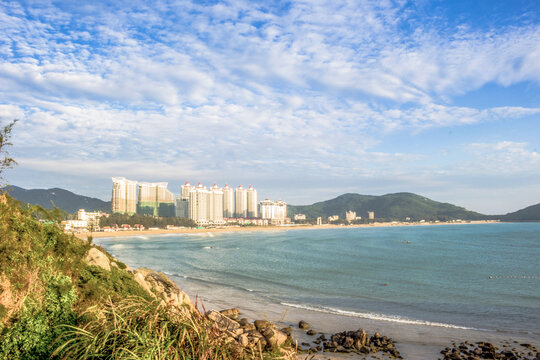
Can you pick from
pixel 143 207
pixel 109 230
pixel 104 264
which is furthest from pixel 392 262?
pixel 143 207

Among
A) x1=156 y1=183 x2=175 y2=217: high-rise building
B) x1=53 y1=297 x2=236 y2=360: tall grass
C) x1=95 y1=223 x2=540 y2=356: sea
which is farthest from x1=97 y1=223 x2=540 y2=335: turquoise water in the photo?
x1=156 y1=183 x2=175 y2=217: high-rise building

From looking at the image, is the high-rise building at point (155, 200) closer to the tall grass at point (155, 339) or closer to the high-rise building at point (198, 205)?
the high-rise building at point (198, 205)

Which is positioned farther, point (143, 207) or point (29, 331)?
point (143, 207)

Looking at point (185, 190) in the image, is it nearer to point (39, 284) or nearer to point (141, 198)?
point (141, 198)

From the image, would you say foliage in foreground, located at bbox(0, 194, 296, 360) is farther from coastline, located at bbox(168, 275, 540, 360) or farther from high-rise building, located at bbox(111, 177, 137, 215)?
high-rise building, located at bbox(111, 177, 137, 215)

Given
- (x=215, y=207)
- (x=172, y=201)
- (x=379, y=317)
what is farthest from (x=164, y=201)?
(x=379, y=317)

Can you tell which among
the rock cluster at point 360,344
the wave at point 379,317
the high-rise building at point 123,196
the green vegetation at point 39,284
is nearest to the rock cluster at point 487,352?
the rock cluster at point 360,344

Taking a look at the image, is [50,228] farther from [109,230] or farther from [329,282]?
[109,230]
